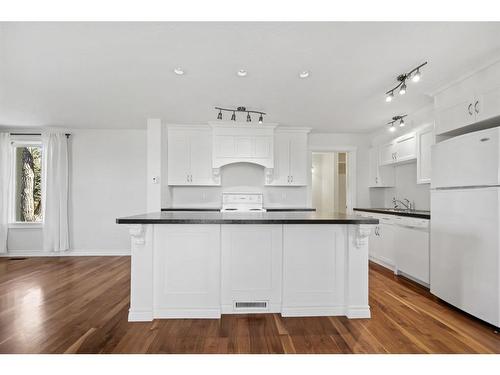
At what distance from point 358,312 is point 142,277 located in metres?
1.92

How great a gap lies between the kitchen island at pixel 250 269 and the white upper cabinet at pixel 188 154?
2342mm

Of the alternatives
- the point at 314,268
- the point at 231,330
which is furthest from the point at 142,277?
the point at 314,268

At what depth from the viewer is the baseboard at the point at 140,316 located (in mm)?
2188

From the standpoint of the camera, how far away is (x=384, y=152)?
4.55m

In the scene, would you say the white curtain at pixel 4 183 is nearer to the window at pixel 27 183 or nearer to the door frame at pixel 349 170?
the window at pixel 27 183

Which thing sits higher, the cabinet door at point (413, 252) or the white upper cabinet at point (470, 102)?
the white upper cabinet at point (470, 102)

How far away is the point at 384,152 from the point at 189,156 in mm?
3489

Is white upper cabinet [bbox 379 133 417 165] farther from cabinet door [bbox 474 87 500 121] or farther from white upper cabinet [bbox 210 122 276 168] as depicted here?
white upper cabinet [bbox 210 122 276 168]

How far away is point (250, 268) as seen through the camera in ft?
7.55

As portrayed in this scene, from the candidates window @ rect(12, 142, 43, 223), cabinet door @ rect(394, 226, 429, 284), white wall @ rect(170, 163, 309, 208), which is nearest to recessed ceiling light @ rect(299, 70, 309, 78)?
cabinet door @ rect(394, 226, 429, 284)

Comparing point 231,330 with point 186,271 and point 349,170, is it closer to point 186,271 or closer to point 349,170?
point 186,271

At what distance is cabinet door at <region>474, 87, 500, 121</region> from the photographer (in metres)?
2.20

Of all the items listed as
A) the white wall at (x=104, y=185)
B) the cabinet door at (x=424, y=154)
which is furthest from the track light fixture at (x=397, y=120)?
the white wall at (x=104, y=185)

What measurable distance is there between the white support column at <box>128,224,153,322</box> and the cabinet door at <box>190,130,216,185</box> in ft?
7.88
